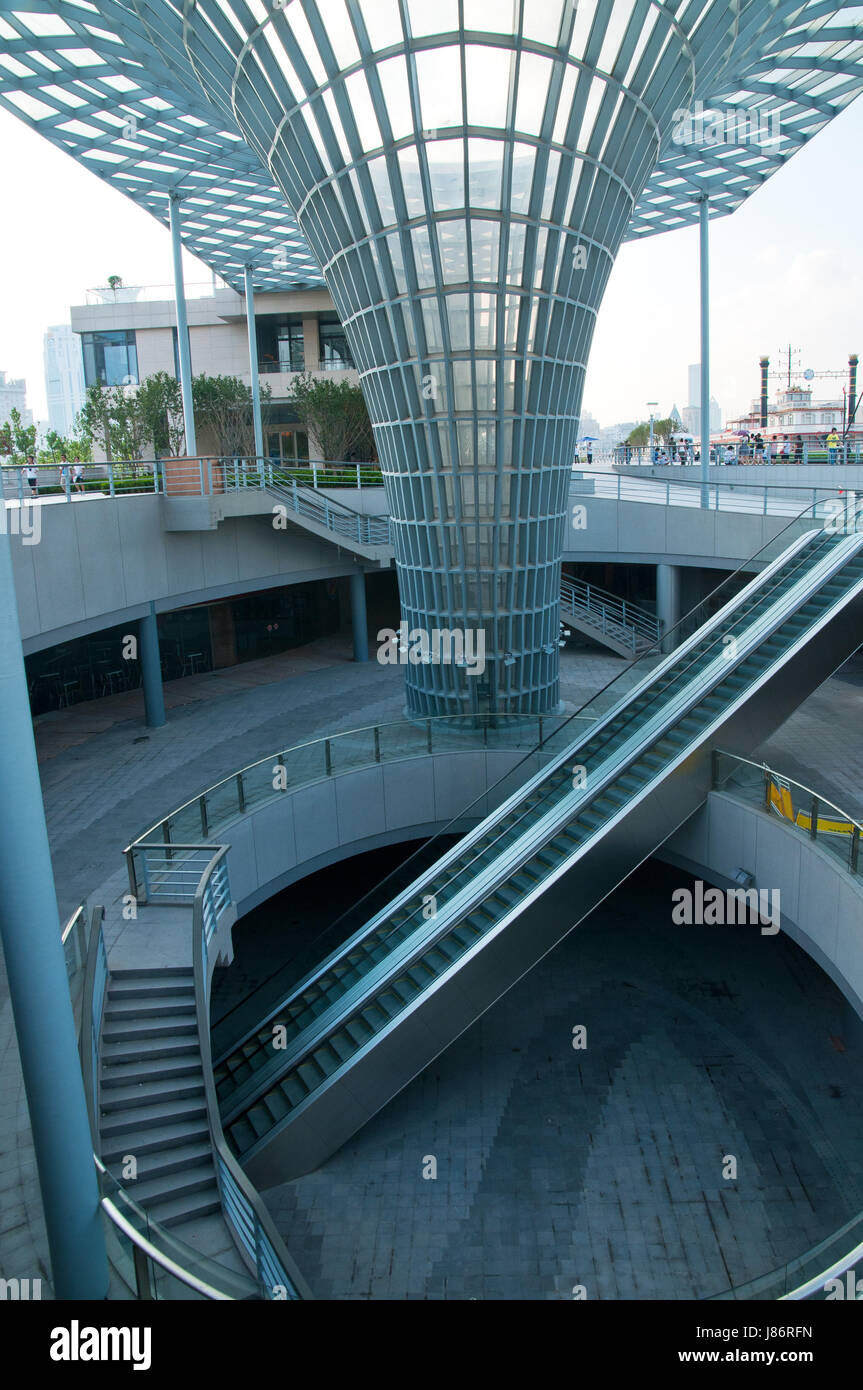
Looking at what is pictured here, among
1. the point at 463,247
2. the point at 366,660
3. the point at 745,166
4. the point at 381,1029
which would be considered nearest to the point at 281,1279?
the point at 381,1029

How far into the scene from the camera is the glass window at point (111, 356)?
40688 mm

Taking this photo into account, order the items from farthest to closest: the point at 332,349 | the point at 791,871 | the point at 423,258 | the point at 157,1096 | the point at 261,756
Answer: the point at 332,349 → the point at 261,756 → the point at 423,258 → the point at 791,871 → the point at 157,1096

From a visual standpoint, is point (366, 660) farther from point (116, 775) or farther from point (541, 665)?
point (116, 775)

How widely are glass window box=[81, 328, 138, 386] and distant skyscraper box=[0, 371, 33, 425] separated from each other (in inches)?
131

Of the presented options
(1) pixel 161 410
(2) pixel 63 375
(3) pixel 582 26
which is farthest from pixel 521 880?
(2) pixel 63 375

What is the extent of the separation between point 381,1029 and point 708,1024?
17.5ft

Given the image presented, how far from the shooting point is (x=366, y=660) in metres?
25.1

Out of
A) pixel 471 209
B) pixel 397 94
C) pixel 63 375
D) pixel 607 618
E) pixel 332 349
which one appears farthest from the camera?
pixel 63 375

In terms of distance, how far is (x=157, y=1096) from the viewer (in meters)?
8.91

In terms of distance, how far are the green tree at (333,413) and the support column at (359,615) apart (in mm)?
11392

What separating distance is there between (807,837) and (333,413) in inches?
1052

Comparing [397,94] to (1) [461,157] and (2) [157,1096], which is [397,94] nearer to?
(1) [461,157]

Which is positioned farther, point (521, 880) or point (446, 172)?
point (446, 172)

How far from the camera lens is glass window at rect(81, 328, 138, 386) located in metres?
40.7
